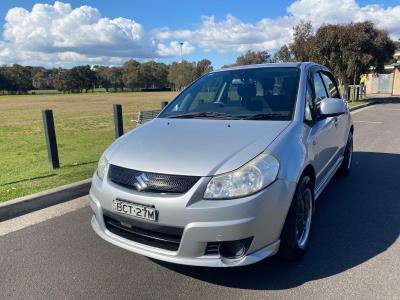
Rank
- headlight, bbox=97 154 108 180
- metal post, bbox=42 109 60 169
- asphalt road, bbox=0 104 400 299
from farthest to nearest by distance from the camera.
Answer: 1. metal post, bbox=42 109 60 169
2. headlight, bbox=97 154 108 180
3. asphalt road, bbox=0 104 400 299

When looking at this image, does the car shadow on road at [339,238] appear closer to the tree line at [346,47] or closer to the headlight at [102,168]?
the headlight at [102,168]

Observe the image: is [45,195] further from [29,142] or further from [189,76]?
[189,76]

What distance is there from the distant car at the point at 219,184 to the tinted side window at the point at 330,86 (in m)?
1.17

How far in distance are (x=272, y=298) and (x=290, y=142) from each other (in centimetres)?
125

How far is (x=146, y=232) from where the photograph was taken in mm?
2818

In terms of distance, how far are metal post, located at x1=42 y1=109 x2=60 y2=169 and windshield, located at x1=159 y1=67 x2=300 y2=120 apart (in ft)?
9.45

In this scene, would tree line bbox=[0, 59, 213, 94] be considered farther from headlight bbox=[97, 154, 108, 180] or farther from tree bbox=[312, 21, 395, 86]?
headlight bbox=[97, 154, 108, 180]

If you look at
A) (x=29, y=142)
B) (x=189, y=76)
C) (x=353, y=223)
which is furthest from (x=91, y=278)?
(x=189, y=76)

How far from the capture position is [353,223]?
160 inches

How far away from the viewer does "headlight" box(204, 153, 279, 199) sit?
8.57ft

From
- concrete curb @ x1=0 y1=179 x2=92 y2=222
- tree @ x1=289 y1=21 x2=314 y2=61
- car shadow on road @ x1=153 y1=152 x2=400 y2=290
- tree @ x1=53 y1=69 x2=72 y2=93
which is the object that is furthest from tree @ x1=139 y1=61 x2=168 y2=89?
car shadow on road @ x1=153 y1=152 x2=400 y2=290

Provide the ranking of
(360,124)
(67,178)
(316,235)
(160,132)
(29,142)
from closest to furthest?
(160,132) → (316,235) → (67,178) → (29,142) → (360,124)

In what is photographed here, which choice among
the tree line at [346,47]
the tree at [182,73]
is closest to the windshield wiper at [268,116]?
the tree line at [346,47]

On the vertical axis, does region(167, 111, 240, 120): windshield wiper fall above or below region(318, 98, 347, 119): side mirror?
below
